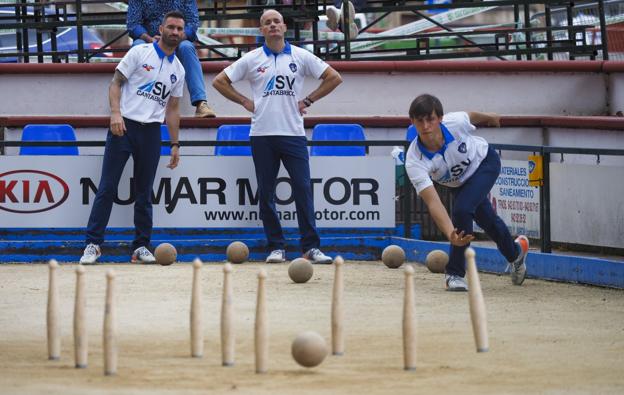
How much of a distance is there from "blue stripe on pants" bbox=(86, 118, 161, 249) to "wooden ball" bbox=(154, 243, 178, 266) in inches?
17.7

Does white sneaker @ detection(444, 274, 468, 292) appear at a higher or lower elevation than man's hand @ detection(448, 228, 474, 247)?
lower

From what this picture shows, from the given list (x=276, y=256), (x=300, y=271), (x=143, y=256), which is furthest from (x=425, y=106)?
(x=143, y=256)

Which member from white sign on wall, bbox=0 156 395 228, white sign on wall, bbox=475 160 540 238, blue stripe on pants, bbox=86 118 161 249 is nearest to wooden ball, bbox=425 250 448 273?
white sign on wall, bbox=475 160 540 238

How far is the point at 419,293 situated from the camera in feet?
39.6

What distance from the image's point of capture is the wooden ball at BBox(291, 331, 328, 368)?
7.95 metres

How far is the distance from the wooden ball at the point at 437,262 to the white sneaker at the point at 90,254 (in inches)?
129

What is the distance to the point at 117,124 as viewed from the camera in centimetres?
1377

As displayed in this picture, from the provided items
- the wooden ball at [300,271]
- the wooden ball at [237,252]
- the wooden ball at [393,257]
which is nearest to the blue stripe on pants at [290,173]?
the wooden ball at [237,252]

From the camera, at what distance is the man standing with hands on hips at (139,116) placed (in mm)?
13914

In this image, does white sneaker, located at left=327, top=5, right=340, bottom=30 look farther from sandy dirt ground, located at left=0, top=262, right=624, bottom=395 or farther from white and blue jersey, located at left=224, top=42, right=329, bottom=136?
sandy dirt ground, located at left=0, top=262, right=624, bottom=395

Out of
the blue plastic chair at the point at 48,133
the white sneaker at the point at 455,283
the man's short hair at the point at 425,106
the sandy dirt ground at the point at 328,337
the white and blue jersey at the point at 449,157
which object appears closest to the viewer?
the sandy dirt ground at the point at 328,337

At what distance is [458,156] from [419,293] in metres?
1.22

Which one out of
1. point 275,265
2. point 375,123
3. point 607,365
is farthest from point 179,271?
point 607,365

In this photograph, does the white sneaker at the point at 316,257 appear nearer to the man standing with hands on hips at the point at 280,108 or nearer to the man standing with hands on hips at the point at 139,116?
the man standing with hands on hips at the point at 280,108
